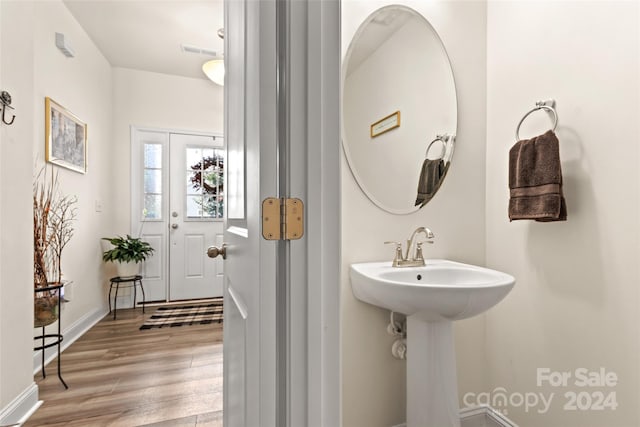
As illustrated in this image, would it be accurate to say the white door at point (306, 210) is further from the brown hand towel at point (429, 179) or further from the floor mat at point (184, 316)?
the floor mat at point (184, 316)

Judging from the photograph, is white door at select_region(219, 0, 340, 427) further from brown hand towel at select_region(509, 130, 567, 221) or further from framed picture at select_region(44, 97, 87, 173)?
framed picture at select_region(44, 97, 87, 173)

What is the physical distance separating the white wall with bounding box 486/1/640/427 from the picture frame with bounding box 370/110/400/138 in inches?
19.8

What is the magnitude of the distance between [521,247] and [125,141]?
393 cm

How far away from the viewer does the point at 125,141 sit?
3879 millimetres

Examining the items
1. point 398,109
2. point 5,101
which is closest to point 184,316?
point 5,101

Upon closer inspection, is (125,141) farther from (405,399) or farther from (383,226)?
(405,399)

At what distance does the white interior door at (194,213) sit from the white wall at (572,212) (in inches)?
125

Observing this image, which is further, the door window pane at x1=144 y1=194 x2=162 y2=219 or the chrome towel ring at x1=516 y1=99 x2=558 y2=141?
the door window pane at x1=144 y1=194 x2=162 y2=219

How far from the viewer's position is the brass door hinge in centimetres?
70

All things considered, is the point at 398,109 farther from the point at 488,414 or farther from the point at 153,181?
the point at 153,181

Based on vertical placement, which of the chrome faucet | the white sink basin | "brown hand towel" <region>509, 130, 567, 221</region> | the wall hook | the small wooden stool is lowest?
the small wooden stool

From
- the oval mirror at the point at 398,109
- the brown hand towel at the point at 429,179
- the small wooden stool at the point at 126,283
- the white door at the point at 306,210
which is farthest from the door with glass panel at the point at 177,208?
the white door at the point at 306,210

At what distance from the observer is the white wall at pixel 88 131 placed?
2.45 m

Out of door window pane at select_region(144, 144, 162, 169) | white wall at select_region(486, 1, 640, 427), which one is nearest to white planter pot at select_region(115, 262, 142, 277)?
door window pane at select_region(144, 144, 162, 169)
